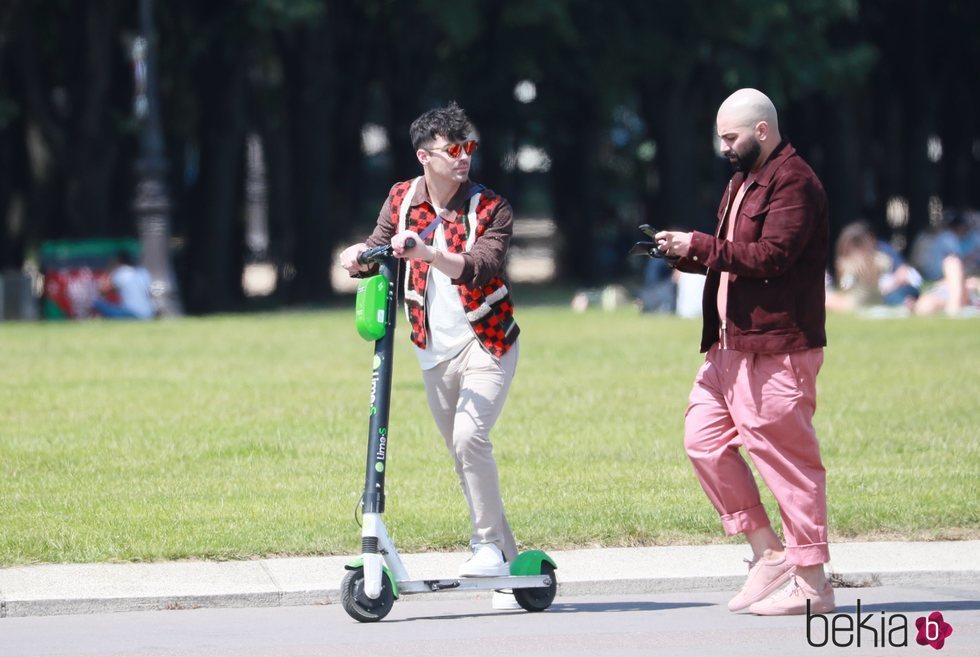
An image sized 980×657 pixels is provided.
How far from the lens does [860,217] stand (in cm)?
3569

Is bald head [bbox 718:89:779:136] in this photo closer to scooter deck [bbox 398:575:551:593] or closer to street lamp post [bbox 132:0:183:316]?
scooter deck [bbox 398:575:551:593]

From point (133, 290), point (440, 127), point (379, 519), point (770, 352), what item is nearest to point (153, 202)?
point (133, 290)

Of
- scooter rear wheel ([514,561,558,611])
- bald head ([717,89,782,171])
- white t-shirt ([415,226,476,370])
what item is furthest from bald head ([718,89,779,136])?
scooter rear wheel ([514,561,558,611])

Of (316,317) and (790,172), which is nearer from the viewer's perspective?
(790,172)

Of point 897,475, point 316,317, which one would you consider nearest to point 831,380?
point 897,475

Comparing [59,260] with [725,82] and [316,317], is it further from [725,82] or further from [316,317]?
[725,82]

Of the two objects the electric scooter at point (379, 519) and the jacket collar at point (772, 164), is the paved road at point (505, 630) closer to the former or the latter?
the electric scooter at point (379, 519)

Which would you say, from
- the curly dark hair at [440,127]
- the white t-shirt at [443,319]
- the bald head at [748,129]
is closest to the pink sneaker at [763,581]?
the white t-shirt at [443,319]

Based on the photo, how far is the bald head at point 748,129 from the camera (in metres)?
6.80

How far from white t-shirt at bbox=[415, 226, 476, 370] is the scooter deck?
33.5 inches

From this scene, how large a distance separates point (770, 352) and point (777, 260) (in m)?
0.36

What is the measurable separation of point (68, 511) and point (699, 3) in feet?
74.8

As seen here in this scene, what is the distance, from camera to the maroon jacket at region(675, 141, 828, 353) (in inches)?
263

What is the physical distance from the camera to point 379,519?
6.66 m
